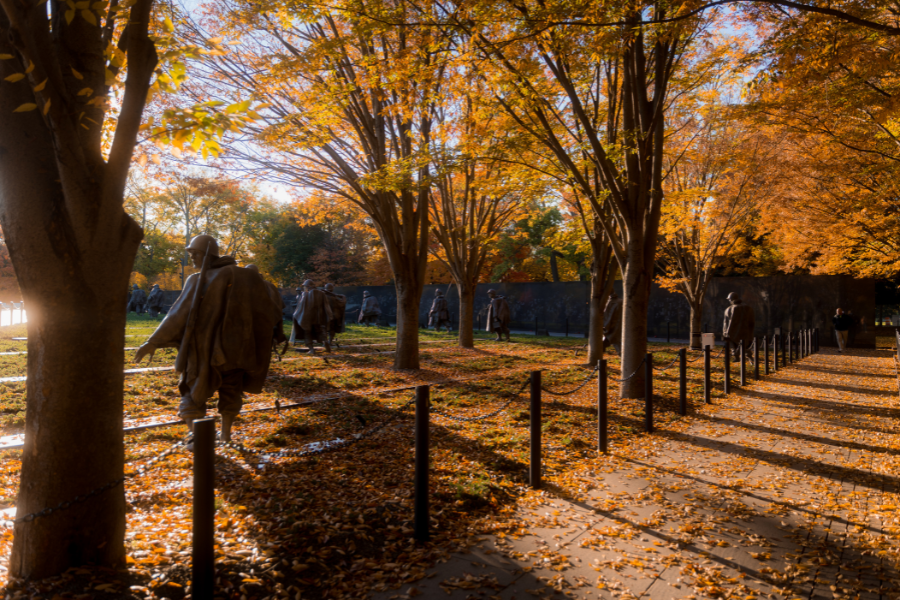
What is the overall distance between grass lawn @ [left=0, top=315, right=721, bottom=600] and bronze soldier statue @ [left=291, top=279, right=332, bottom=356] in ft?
17.4

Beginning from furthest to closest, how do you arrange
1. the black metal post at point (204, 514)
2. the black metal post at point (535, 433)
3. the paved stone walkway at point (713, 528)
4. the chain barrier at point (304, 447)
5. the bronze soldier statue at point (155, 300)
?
the bronze soldier statue at point (155, 300)
the chain barrier at point (304, 447)
the black metal post at point (535, 433)
the paved stone walkway at point (713, 528)
the black metal post at point (204, 514)

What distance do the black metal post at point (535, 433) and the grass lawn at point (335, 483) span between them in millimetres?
137

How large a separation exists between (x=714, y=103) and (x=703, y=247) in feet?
20.1

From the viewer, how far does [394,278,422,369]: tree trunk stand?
1241 centimetres

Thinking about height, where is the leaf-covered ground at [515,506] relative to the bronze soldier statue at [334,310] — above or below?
below

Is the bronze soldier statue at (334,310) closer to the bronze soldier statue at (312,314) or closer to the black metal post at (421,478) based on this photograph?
the bronze soldier statue at (312,314)

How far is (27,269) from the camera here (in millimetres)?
2723

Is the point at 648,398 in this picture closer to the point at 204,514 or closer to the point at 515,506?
the point at 515,506

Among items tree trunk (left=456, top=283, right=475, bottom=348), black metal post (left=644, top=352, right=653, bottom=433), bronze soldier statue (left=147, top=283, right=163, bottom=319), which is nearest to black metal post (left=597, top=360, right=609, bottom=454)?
black metal post (left=644, top=352, right=653, bottom=433)

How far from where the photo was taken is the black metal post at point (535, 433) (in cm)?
479

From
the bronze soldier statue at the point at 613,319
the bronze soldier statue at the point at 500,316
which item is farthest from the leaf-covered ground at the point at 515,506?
the bronze soldier statue at the point at 500,316

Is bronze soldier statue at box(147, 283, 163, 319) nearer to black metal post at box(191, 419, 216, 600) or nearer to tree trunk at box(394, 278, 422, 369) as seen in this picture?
tree trunk at box(394, 278, 422, 369)

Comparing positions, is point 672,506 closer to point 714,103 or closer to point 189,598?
point 189,598

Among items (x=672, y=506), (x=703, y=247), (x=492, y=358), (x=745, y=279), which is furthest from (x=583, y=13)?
(x=745, y=279)
